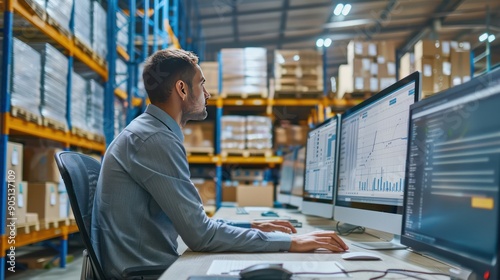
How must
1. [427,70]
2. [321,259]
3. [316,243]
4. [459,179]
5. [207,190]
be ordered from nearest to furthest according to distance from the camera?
[459,179], [321,259], [316,243], [427,70], [207,190]

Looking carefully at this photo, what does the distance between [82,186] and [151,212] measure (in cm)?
30

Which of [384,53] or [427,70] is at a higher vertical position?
[384,53]

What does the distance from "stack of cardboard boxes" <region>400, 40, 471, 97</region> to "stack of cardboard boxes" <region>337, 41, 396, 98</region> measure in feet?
1.54

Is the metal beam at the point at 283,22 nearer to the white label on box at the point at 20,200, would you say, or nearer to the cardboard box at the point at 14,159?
the cardboard box at the point at 14,159

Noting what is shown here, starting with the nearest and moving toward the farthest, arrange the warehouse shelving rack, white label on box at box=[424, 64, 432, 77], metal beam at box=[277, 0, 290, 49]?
the warehouse shelving rack, white label on box at box=[424, 64, 432, 77], metal beam at box=[277, 0, 290, 49]

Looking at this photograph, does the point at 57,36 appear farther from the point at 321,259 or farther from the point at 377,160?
the point at 321,259

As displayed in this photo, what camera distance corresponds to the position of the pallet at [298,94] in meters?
7.37

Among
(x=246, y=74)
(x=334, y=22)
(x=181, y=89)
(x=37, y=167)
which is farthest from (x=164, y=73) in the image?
(x=334, y=22)

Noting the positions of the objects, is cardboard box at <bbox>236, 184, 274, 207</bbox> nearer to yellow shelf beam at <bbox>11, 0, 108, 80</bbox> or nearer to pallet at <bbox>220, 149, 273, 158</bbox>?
pallet at <bbox>220, 149, 273, 158</bbox>

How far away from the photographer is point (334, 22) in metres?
11.8

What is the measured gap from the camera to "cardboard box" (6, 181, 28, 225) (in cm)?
363

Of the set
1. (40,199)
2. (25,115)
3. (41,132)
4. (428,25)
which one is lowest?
(40,199)

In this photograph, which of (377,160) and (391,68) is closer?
(377,160)

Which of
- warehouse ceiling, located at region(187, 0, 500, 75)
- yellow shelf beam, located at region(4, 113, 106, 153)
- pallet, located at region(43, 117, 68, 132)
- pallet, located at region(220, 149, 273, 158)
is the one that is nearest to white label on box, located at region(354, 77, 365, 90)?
pallet, located at region(220, 149, 273, 158)
